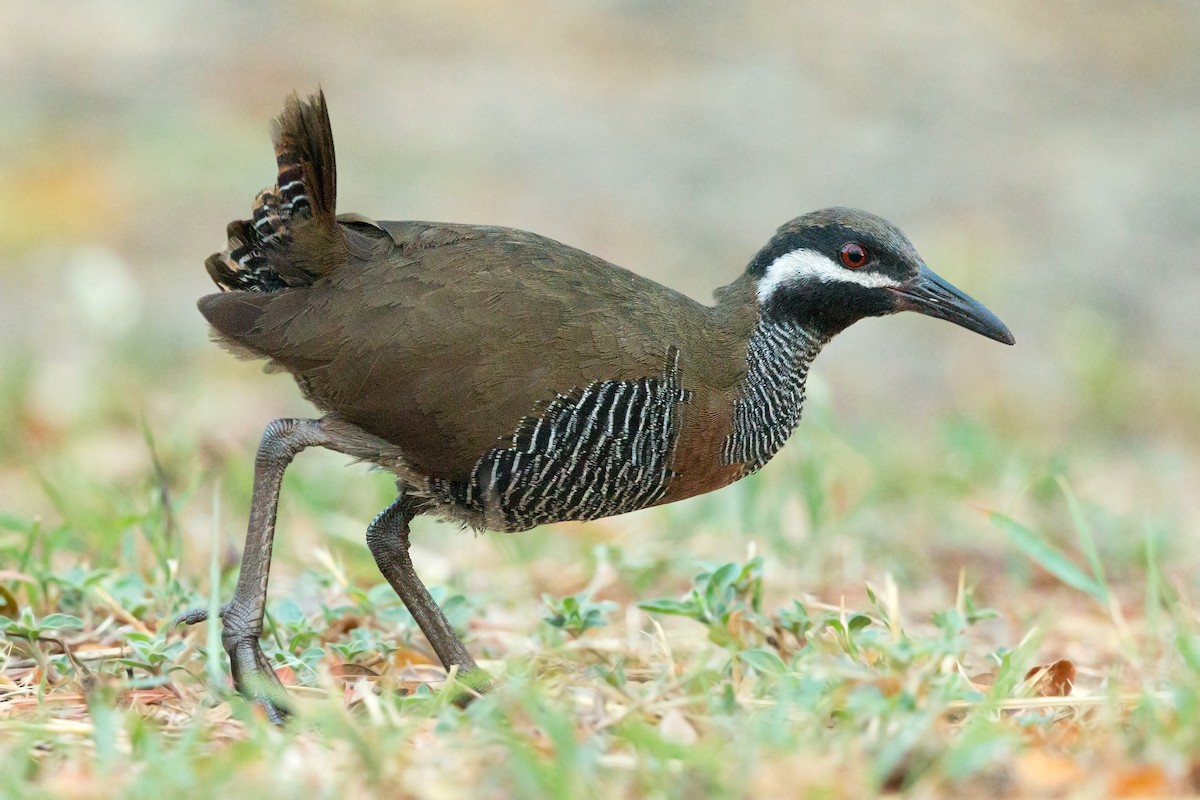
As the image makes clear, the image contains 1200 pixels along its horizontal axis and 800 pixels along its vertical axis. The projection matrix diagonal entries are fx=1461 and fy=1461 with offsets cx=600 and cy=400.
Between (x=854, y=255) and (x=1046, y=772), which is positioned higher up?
(x=854, y=255)

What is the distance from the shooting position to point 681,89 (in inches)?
508

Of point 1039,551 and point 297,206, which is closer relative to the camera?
point 1039,551

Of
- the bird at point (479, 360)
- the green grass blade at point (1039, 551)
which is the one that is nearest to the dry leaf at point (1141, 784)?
the green grass blade at point (1039, 551)

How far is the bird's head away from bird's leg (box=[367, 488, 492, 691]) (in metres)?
1.30

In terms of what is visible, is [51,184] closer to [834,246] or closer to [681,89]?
[681,89]

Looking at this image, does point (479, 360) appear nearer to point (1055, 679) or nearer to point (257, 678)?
point (257, 678)

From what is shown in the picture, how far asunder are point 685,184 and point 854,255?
294 inches

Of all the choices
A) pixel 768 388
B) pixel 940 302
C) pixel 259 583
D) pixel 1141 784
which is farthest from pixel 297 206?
pixel 1141 784

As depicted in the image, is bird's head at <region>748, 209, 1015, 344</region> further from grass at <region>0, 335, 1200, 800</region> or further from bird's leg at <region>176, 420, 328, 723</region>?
bird's leg at <region>176, 420, 328, 723</region>

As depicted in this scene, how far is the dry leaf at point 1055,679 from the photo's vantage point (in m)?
3.73

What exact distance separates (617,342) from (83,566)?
183 cm

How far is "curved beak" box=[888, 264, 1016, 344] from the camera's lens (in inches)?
176

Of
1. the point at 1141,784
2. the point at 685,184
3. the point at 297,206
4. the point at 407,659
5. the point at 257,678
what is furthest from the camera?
the point at 685,184

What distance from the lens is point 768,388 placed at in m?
4.46
